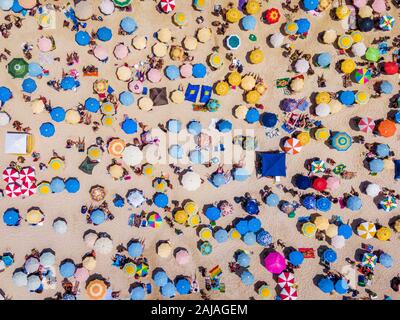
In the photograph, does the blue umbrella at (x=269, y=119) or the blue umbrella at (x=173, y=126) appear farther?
the blue umbrella at (x=173, y=126)

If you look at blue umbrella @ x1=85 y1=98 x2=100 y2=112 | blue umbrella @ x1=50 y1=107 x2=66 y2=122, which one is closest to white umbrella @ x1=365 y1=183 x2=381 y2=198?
blue umbrella @ x1=85 y1=98 x2=100 y2=112

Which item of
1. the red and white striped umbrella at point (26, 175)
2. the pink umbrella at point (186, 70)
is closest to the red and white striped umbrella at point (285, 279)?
the pink umbrella at point (186, 70)

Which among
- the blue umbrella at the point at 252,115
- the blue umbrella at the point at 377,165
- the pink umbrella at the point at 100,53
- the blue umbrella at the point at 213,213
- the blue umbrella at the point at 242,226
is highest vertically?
the pink umbrella at the point at 100,53

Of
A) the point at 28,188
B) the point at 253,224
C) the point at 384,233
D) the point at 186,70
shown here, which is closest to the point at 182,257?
the point at 253,224

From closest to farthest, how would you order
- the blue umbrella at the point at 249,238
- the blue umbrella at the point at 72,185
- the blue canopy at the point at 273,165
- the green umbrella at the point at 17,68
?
the green umbrella at the point at 17,68
the blue canopy at the point at 273,165
the blue umbrella at the point at 72,185
the blue umbrella at the point at 249,238

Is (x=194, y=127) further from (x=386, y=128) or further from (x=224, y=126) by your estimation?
(x=386, y=128)

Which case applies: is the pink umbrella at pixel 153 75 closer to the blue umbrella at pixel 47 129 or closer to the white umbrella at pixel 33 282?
the blue umbrella at pixel 47 129

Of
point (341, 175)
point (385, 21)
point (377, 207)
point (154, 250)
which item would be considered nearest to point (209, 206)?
point (154, 250)
